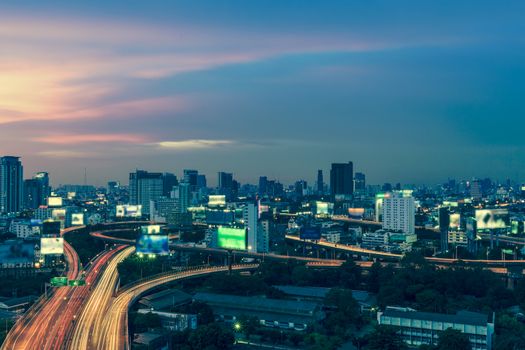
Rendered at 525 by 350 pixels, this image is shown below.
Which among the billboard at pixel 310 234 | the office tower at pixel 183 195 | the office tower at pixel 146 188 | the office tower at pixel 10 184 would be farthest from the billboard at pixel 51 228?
the office tower at pixel 146 188

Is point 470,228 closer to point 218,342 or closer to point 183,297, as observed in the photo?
point 183,297

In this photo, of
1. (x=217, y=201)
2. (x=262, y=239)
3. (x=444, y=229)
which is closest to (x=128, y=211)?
(x=217, y=201)

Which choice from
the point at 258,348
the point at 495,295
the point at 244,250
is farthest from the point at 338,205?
the point at 258,348

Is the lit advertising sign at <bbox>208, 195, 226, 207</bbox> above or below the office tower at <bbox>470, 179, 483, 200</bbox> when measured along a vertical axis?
below

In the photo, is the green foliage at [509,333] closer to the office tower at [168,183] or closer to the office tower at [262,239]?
the office tower at [262,239]

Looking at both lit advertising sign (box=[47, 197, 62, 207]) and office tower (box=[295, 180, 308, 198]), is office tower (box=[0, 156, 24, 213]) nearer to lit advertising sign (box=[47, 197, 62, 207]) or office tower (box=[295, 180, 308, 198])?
lit advertising sign (box=[47, 197, 62, 207])

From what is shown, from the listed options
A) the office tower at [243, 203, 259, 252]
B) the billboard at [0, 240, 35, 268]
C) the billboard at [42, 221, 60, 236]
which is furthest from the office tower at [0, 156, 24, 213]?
the office tower at [243, 203, 259, 252]

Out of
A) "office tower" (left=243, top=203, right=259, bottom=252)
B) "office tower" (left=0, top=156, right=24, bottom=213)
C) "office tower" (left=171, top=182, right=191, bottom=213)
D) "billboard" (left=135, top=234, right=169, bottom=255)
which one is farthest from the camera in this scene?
"office tower" (left=171, top=182, right=191, bottom=213)
